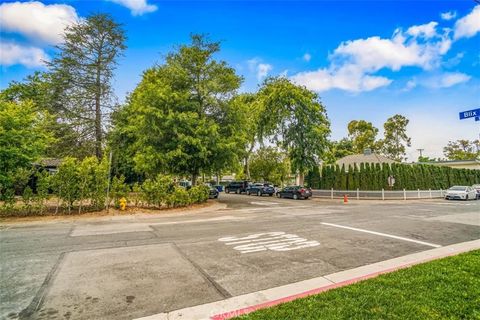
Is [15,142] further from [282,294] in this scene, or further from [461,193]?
[461,193]

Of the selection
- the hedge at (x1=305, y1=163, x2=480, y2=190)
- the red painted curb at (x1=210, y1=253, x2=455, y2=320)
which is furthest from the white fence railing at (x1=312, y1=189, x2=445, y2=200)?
the red painted curb at (x1=210, y1=253, x2=455, y2=320)

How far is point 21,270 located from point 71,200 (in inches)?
361

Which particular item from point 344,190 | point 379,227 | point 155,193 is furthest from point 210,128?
point 344,190

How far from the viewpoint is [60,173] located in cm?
1296

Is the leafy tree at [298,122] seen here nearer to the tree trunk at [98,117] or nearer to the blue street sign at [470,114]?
the tree trunk at [98,117]

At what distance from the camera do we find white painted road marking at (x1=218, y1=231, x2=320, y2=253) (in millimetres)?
6836

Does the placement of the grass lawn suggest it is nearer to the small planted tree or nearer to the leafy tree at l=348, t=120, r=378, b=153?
the small planted tree

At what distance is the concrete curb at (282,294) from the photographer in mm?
3442

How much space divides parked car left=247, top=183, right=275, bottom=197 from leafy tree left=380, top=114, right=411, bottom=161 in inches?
1384

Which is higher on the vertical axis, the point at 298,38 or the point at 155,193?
the point at 298,38

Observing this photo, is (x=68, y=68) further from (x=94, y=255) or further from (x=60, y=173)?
(x=94, y=255)

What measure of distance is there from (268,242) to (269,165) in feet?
112

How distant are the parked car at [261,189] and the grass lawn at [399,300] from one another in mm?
27116

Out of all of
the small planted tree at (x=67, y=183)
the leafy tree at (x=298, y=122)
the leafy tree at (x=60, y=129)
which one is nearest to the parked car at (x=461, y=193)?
the leafy tree at (x=298, y=122)
